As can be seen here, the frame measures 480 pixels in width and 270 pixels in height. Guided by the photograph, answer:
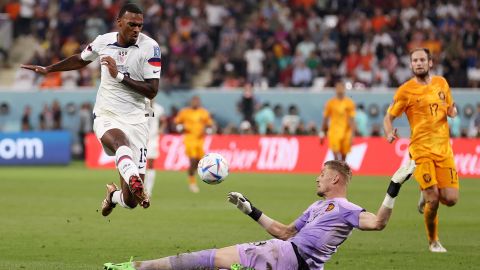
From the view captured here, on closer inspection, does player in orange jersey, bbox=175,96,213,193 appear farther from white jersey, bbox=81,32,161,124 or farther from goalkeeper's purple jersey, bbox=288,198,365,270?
goalkeeper's purple jersey, bbox=288,198,365,270

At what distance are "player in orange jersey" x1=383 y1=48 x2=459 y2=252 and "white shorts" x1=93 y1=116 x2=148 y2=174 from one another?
3.22 metres

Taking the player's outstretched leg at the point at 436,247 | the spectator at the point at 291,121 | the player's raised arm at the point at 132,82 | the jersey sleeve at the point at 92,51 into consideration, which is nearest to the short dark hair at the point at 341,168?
the player's raised arm at the point at 132,82

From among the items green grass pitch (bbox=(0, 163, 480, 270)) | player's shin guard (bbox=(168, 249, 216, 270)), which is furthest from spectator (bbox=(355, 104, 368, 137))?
player's shin guard (bbox=(168, 249, 216, 270))

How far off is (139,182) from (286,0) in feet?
93.1

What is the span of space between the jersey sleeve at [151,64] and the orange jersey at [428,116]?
3.55 meters

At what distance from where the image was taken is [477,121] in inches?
1251

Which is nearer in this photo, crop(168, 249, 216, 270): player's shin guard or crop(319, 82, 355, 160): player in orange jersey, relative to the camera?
crop(168, 249, 216, 270): player's shin guard

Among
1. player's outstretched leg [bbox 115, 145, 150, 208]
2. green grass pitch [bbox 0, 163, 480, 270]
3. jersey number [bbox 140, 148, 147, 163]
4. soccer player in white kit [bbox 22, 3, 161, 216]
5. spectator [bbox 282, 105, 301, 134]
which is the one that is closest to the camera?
player's outstretched leg [bbox 115, 145, 150, 208]

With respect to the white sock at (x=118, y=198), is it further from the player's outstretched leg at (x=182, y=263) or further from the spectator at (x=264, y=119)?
the spectator at (x=264, y=119)

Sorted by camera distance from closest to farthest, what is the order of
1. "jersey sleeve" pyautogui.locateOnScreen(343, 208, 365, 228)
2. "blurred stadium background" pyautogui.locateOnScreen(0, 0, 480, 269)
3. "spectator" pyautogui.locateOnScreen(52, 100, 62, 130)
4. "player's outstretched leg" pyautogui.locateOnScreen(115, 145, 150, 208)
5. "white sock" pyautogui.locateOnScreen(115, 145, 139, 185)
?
"jersey sleeve" pyautogui.locateOnScreen(343, 208, 365, 228), "player's outstretched leg" pyautogui.locateOnScreen(115, 145, 150, 208), "white sock" pyautogui.locateOnScreen(115, 145, 139, 185), "blurred stadium background" pyautogui.locateOnScreen(0, 0, 480, 269), "spectator" pyautogui.locateOnScreen(52, 100, 62, 130)

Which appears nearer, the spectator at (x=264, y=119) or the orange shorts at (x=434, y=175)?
the orange shorts at (x=434, y=175)

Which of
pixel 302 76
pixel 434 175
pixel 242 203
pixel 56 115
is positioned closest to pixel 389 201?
pixel 242 203

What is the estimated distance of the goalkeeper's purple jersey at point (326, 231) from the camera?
31.0ft

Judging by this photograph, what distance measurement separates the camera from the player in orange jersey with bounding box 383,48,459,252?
1352 centimetres
